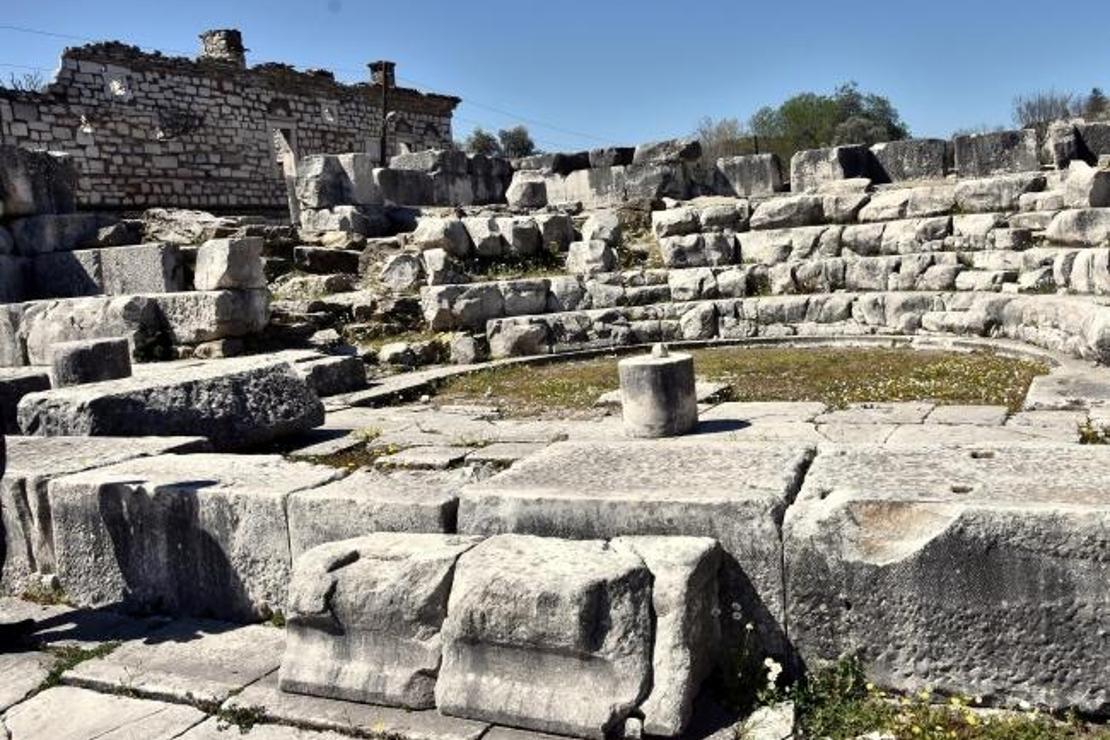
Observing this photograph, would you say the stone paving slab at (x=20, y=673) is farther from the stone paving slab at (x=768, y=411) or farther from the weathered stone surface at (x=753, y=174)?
the weathered stone surface at (x=753, y=174)

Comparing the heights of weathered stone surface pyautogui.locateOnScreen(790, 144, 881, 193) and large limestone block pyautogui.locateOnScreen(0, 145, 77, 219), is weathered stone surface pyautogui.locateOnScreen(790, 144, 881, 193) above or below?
below

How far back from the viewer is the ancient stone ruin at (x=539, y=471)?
10.0 feet

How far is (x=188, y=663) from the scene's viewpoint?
12.4ft

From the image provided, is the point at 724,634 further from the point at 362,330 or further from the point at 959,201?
the point at 959,201

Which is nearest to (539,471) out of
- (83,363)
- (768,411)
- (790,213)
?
(768,411)

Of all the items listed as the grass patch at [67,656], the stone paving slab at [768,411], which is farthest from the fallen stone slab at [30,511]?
the stone paving slab at [768,411]

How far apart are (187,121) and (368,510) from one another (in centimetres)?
2409

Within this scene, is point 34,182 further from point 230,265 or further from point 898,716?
point 898,716

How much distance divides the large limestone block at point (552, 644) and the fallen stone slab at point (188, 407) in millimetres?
3551

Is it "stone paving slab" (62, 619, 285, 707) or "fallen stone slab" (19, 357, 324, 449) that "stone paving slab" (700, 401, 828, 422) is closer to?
"fallen stone slab" (19, 357, 324, 449)

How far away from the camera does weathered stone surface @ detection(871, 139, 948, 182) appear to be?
52.5 feet

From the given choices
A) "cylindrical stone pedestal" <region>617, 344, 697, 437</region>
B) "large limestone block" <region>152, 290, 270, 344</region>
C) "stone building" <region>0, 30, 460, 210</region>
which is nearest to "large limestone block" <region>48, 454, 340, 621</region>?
"cylindrical stone pedestal" <region>617, 344, 697, 437</region>

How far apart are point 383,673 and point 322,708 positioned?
0.24 metres

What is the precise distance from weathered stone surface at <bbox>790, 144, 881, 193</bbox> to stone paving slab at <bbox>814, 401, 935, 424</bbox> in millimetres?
9199
